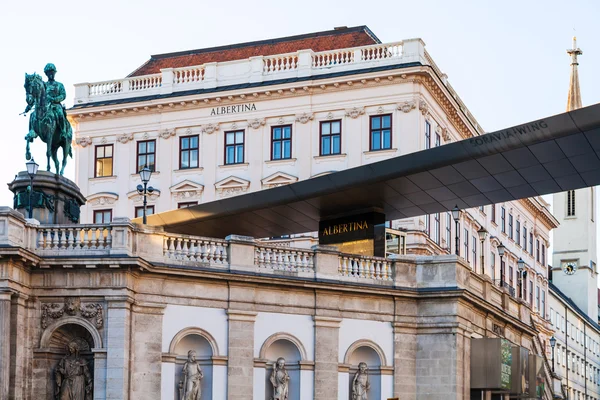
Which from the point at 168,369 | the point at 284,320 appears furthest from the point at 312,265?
the point at 168,369

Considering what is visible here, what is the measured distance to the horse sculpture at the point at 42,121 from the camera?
1812 inches

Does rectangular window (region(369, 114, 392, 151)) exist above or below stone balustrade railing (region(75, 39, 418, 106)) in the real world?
below

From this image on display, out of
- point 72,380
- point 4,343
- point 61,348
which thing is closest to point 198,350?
point 72,380

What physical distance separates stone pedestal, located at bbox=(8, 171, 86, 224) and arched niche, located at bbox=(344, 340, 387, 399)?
11.3m

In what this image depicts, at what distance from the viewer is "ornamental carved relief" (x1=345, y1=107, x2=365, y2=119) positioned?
78.9 meters

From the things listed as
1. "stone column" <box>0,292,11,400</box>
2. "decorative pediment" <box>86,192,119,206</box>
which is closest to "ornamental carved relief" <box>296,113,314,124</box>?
"decorative pediment" <box>86,192,119,206</box>

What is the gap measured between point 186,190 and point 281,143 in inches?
269

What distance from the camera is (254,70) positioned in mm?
82812

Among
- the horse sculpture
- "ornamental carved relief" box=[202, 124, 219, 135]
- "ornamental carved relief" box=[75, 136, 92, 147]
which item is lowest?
the horse sculpture

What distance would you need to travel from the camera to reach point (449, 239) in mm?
83750

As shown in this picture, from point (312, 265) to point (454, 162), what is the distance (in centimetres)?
754

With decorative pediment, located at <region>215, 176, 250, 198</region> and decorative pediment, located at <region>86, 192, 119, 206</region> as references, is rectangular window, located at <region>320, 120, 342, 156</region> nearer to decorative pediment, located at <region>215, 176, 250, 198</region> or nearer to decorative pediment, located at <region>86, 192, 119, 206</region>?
decorative pediment, located at <region>215, 176, 250, 198</region>

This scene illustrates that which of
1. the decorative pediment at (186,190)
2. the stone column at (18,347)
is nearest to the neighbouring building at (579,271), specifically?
the decorative pediment at (186,190)

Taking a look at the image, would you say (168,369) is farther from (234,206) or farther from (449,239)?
(449,239)
